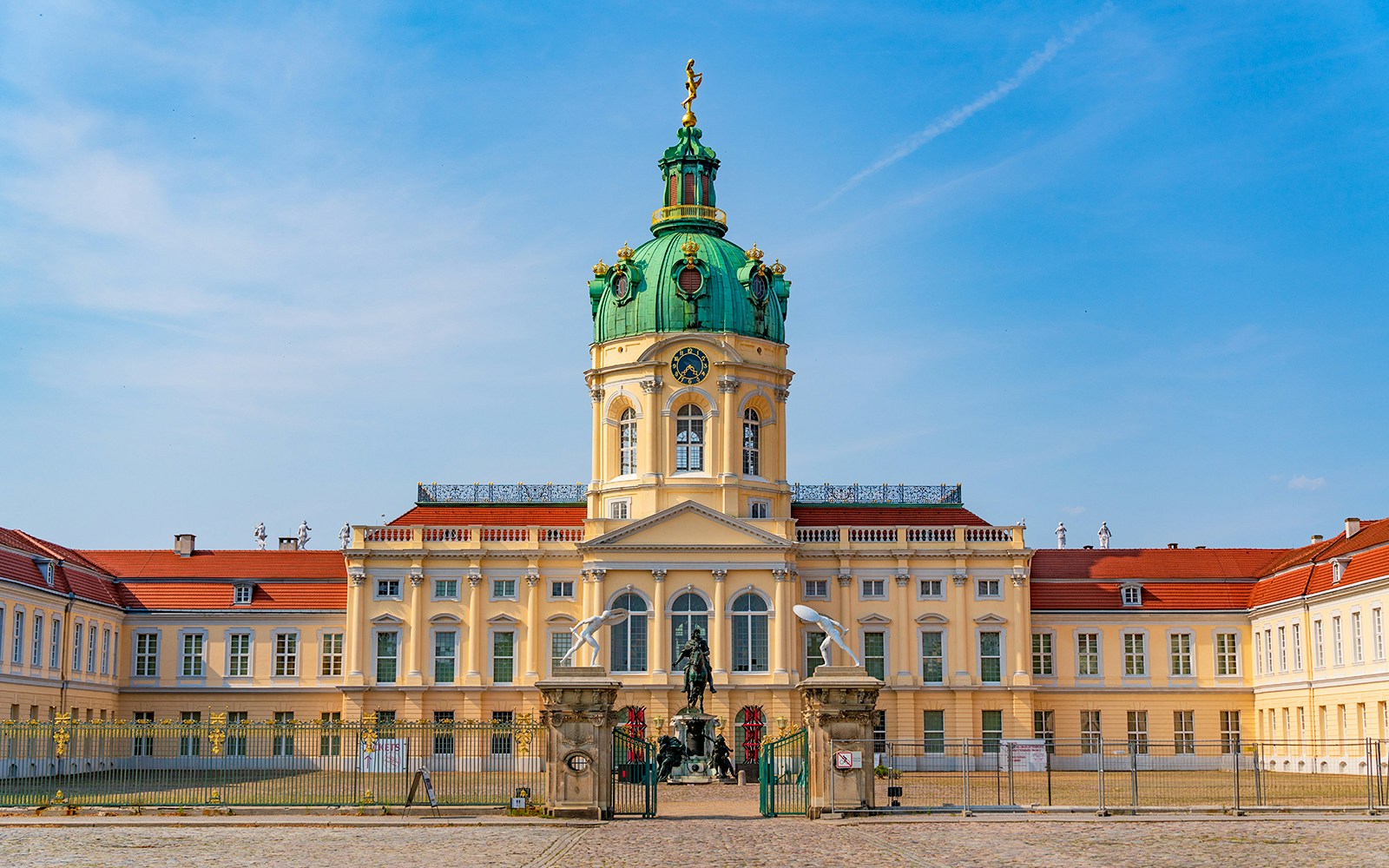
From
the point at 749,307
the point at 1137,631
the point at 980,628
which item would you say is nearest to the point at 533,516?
the point at 749,307

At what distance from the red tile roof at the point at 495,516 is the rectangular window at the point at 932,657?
16634 mm

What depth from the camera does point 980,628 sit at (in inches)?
2864

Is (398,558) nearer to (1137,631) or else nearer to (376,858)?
(1137,631)

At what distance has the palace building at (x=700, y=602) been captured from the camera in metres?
70.6

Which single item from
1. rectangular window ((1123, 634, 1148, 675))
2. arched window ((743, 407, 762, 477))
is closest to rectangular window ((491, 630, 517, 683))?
arched window ((743, 407, 762, 477))

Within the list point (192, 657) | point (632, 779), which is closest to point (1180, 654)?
point (632, 779)

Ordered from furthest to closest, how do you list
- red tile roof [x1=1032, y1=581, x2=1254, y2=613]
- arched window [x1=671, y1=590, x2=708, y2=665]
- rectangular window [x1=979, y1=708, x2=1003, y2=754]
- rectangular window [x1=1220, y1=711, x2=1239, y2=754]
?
red tile roof [x1=1032, y1=581, x2=1254, y2=613]
rectangular window [x1=1220, y1=711, x2=1239, y2=754]
rectangular window [x1=979, y1=708, x2=1003, y2=754]
arched window [x1=671, y1=590, x2=708, y2=665]

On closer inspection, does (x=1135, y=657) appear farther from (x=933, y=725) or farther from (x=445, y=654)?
(x=445, y=654)

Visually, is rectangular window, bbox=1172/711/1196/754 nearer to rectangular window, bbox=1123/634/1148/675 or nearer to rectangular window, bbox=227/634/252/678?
rectangular window, bbox=1123/634/1148/675

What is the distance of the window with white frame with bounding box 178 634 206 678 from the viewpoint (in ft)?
245

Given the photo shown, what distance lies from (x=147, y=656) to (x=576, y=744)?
149ft

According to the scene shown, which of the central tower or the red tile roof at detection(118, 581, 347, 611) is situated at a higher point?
the central tower

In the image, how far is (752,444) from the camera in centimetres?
7538

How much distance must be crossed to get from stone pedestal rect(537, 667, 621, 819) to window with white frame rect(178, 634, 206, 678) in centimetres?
4368
